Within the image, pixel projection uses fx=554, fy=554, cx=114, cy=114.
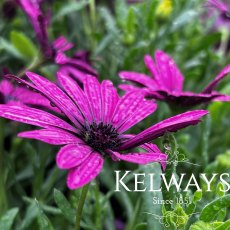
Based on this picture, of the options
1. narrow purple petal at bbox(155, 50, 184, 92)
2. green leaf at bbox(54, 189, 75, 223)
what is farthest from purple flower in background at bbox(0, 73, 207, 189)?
narrow purple petal at bbox(155, 50, 184, 92)

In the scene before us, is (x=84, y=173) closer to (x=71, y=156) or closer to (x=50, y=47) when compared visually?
(x=71, y=156)

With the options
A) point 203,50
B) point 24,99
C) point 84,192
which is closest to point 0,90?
point 24,99

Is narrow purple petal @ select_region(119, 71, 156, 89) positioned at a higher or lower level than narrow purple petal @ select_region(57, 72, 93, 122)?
higher

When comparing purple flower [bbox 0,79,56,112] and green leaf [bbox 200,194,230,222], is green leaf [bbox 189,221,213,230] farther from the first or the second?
purple flower [bbox 0,79,56,112]

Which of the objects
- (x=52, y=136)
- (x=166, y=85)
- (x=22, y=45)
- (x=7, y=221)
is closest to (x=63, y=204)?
(x=7, y=221)

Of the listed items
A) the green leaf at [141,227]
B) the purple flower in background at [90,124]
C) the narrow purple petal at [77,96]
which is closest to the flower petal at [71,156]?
the purple flower in background at [90,124]
